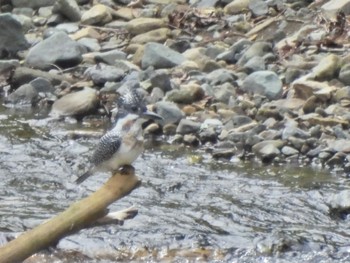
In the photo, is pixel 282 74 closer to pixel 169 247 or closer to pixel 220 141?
pixel 220 141

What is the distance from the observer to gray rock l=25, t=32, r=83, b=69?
12391mm

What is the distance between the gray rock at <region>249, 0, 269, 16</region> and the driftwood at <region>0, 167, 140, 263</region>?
776cm

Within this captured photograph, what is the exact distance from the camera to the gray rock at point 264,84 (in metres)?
10.8

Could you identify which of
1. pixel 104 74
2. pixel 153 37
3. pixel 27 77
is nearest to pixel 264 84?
pixel 104 74

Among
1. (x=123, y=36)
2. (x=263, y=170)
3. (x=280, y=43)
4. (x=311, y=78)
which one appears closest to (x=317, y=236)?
(x=263, y=170)

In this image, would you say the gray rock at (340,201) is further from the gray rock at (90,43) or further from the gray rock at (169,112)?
the gray rock at (90,43)

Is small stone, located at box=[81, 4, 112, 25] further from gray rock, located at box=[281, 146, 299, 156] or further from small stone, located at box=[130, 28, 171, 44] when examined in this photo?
gray rock, located at box=[281, 146, 299, 156]

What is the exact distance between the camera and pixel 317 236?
25.3 feet

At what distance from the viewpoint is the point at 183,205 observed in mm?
8453

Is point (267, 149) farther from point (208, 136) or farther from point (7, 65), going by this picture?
point (7, 65)

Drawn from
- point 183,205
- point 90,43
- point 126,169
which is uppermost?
point 126,169

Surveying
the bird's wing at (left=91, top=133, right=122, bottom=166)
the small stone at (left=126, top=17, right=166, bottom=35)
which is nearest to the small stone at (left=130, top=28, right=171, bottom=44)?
the small stone at (left=126, top=17, right=166, bottom=35)

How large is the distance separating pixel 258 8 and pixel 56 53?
2.39 m

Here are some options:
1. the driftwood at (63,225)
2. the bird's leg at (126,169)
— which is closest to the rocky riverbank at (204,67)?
the bird's leg at (126,169)
